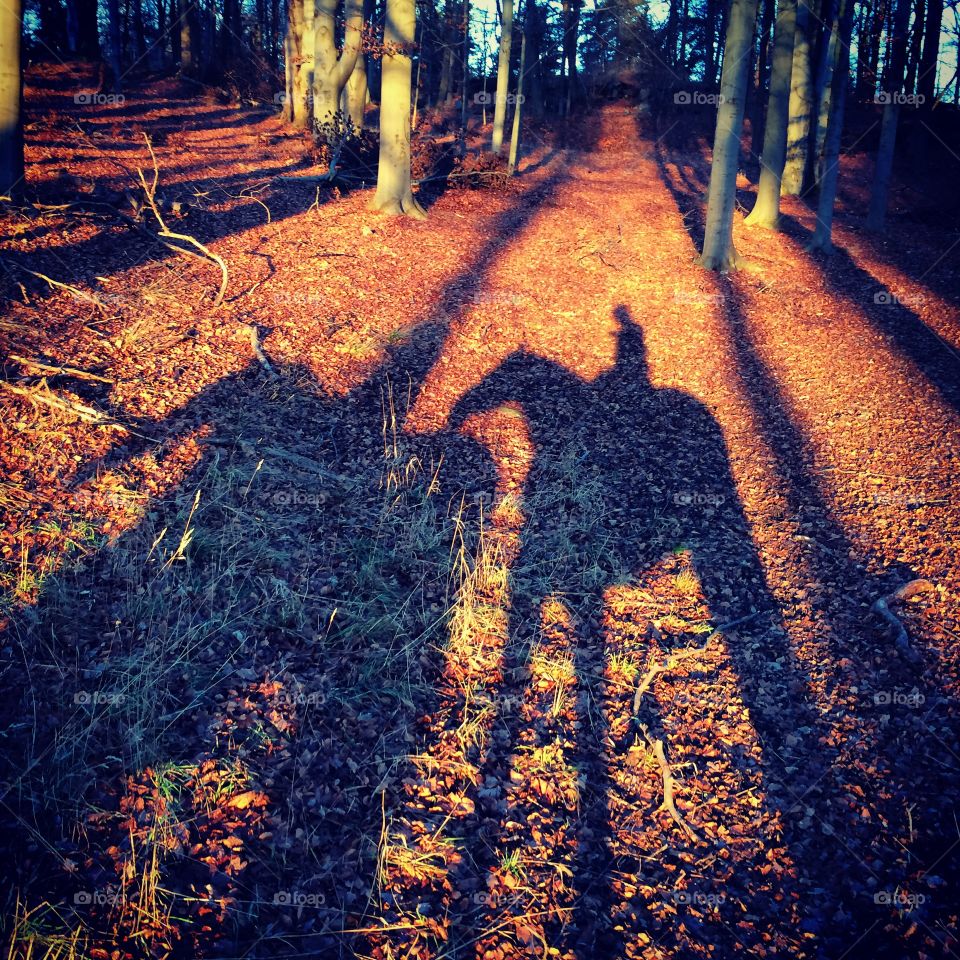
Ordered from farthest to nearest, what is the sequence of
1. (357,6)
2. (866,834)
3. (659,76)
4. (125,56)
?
(659,76)
(125,56)
(357,6)
(866,834)

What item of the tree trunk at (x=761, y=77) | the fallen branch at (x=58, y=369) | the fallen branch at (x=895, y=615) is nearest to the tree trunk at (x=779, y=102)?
the tree trunk at (x=761, y=77)

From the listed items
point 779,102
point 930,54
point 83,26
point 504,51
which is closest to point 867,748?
point 779,102

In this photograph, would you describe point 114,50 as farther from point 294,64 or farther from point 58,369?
point 58,369

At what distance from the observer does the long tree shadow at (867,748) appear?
11.1 feet

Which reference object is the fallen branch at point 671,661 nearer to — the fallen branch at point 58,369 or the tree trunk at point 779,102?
the fallen branch at point 58,369

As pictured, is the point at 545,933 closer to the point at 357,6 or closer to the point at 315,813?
the point at 315,813

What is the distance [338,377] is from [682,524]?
15.0ft

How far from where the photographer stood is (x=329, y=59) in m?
16.7

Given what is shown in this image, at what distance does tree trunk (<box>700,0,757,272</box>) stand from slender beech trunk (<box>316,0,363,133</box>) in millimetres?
8562

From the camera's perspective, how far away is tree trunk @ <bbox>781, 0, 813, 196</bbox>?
653 inches

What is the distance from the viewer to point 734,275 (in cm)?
1297

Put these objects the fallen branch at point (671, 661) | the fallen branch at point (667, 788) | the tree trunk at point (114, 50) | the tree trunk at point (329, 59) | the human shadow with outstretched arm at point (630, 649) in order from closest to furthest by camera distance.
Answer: the human shadow with outstretched arm at point (630, 649) < the fallen branch at point (667, 788) < the fallen branch at point (671, 661) < the tree trunk at point (329, 59) < the tree trunk at point (114, 50)

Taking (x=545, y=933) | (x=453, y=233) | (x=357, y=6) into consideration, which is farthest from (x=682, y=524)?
(x=357, y=6)

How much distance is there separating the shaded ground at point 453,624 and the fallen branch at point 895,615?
0.23 ft
